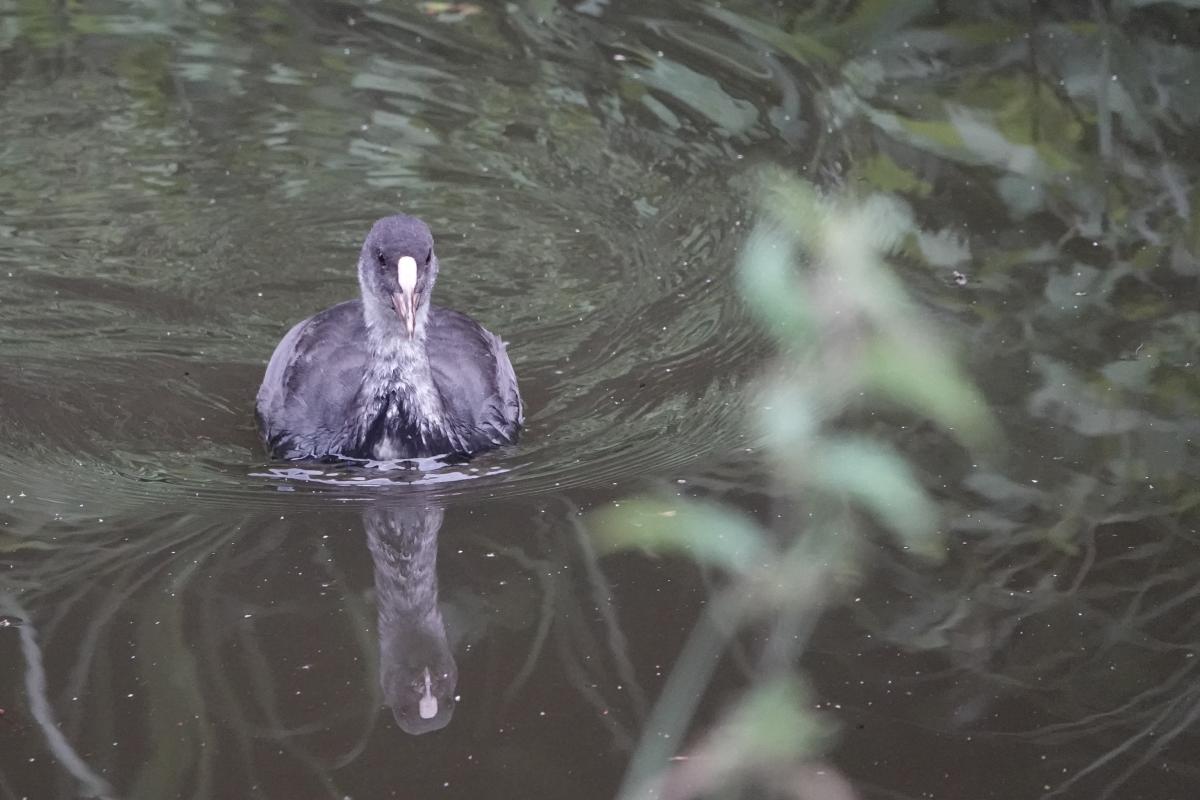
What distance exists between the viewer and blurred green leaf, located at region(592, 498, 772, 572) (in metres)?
3.87

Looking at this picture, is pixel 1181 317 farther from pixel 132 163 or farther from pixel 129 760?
pixel 132 163

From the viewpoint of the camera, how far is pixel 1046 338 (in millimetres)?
5285

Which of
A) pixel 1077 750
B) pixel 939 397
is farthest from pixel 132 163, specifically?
pixel 939 397

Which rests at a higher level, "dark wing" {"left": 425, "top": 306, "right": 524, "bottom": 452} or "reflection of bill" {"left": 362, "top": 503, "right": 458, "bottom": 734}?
"reflection of bill" {"left": 362, "top": 503, "right": 458, "bottom": 734}

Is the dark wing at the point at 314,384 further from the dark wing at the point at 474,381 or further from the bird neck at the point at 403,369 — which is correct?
the dark wing at the point at 474,381

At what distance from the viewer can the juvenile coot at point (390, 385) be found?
507cm

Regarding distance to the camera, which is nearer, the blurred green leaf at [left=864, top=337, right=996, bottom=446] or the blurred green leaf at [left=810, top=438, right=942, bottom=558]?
the blurred green leaf at [left=864, top=337, right=996, bottom=446]

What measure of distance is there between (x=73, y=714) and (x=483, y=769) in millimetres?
871

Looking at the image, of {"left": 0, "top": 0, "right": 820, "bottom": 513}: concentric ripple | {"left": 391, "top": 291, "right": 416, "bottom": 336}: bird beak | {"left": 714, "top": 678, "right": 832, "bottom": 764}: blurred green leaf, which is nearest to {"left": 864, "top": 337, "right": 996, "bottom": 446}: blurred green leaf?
{"left": 714, "top": 678, "right": 832, "bottom": 764}: blurred green leaf

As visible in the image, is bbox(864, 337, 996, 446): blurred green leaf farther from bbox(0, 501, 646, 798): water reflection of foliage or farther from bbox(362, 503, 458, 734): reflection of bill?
bbox(362, 503, 458, 734): reflection of bill

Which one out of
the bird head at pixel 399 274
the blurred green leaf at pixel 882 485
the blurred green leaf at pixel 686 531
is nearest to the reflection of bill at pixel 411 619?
the blurred green leaf at pixel 686 531

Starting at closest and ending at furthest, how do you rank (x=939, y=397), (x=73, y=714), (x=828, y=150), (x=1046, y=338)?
(x=939, y=397)
(x=73, y=714)
(x=1046, y=338)
(x=828, y=150)

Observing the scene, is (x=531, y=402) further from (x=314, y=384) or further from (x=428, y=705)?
(x=428, y=705)

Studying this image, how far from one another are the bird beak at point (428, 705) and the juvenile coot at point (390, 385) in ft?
4.68
